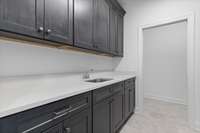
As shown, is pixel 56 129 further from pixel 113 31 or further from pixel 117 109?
pixel 113 31

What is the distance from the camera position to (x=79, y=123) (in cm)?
106

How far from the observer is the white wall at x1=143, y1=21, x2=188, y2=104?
3.45 meters

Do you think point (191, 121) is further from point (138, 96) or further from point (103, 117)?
point (103, 117)

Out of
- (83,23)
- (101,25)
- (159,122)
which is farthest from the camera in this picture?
(159,122)

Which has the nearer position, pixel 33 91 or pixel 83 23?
pixel 33 91

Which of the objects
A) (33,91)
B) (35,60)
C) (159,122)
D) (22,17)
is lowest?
(159,122)

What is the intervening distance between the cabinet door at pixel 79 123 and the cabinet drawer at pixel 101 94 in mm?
160

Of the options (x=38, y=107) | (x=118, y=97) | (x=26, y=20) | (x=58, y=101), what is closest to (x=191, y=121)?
(x=118, y=97)

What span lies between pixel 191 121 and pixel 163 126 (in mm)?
517

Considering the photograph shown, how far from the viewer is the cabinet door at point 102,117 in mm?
1280

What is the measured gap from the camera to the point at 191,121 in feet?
6.92

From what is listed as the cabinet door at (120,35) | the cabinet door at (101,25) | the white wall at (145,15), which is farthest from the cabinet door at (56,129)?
the white wall at (145,15)

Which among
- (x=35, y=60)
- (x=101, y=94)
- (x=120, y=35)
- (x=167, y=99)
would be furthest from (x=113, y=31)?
(x=167, y=99)

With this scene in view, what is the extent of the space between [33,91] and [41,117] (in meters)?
0.29
